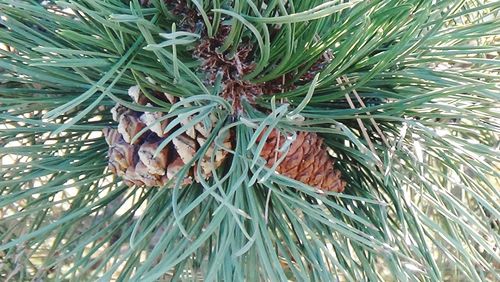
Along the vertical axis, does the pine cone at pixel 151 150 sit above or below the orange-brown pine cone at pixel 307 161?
above

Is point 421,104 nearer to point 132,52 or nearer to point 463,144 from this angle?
point 463,144

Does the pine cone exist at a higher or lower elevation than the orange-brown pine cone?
higher

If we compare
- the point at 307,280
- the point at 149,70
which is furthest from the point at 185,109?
the point at 307,280

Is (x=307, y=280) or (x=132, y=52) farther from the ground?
(x=132, y=52)
